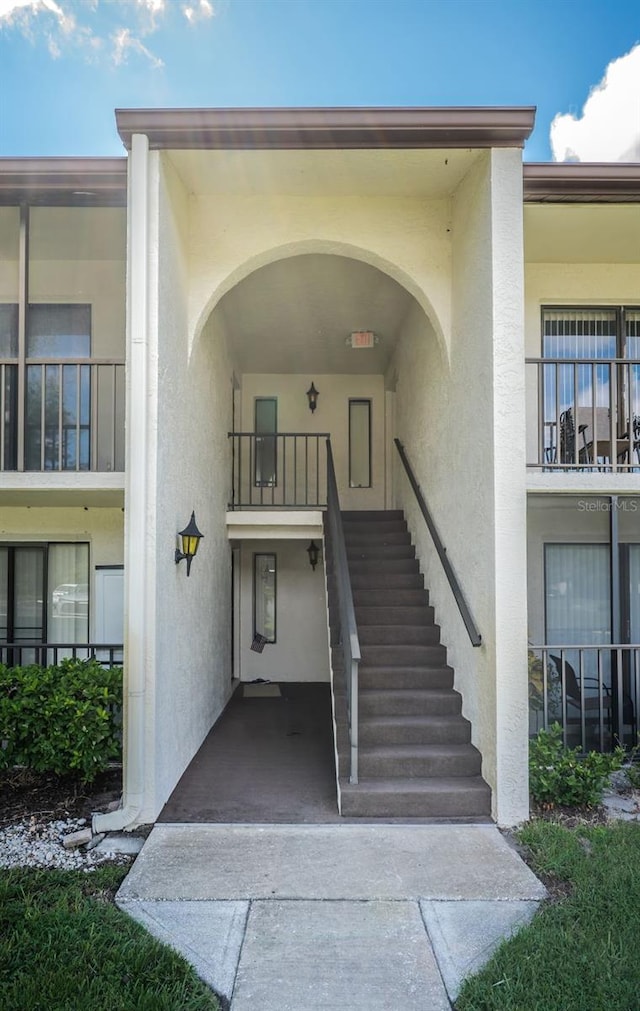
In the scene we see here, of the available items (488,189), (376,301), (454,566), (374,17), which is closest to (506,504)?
(454,566)

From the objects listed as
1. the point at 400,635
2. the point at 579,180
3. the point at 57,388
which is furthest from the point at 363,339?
the point at 400,635

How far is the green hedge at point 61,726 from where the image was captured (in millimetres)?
4262

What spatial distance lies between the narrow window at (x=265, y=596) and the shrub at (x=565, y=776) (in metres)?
5.10

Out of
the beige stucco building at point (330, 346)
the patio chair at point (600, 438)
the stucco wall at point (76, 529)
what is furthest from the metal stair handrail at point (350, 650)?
the patio chair at point (600, 438)

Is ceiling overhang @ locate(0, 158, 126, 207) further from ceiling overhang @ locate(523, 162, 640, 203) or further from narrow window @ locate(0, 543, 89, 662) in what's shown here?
narrow window @ locate(0, 543, 89, 662)

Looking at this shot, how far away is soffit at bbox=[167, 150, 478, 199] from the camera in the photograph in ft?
14.1

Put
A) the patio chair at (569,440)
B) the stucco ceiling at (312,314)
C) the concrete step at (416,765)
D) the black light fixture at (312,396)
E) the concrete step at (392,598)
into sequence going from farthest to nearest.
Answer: the black light fixture at (312,396) → the stucco ceiling at (312,314) → the concrete step at (392,598) → the patio chair at (569,440) → the concrete step at (416,765)

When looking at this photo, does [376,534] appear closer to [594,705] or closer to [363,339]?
[363,339]

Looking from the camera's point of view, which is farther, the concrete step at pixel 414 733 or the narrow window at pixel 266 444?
the narrow window at pixel 266 444

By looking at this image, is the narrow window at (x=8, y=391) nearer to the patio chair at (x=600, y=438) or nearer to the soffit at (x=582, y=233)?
the soffit at (x=582, y=233)

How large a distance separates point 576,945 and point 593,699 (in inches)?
126

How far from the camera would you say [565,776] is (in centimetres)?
411

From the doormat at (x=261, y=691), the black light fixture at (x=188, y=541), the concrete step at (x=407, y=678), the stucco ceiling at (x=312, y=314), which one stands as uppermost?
the stucco ceiling at (x=312, y=314)

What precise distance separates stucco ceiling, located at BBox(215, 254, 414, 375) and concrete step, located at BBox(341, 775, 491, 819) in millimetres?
4774
